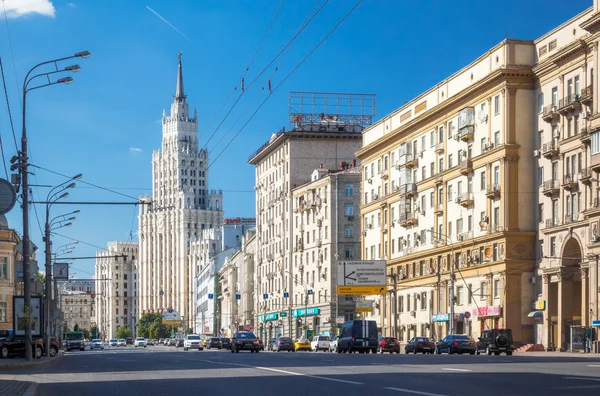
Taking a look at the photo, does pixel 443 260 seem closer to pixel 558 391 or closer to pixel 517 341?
pixel 517 341

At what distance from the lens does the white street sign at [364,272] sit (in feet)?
293

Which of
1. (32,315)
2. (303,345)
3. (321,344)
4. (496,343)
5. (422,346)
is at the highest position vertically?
(32,315)

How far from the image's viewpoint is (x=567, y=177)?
67938 mm

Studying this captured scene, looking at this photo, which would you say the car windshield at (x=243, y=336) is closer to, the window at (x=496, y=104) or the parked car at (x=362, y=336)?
the parked car at (x=362, y=336)

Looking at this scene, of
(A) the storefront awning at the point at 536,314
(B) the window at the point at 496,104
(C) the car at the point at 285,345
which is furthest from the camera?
(C) the car at the point at 285,345

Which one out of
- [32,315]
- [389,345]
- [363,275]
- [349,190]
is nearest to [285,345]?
[363,275]

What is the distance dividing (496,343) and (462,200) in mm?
19660

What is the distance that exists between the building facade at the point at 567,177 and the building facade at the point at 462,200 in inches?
57.4

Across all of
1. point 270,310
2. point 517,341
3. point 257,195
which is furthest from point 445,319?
point 257,195

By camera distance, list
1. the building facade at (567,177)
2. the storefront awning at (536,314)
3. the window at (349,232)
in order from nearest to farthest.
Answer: the building facade at (567,177) → the storefront awning at (536,314) → the window at (349,232)

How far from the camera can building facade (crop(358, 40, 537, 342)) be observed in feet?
242

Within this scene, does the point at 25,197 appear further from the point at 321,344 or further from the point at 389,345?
the point at 321,344

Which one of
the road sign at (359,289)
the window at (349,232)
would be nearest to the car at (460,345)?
the road sign at (359,289)

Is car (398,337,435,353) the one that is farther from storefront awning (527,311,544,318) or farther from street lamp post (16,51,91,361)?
street lamp post (16,51,91,361)
